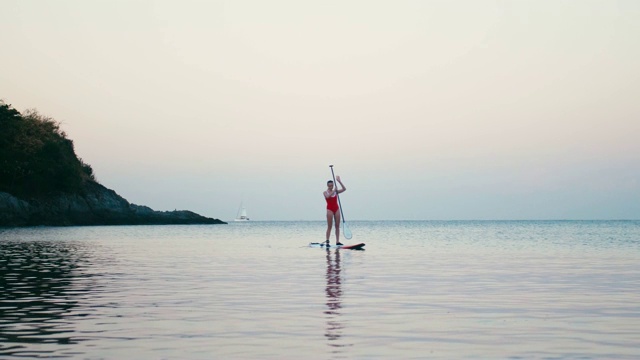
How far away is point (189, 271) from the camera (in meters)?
24.6

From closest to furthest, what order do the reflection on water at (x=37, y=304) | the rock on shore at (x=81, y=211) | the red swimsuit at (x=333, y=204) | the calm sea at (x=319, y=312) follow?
the calm sea at (x=319, y=312) < the reflection on water at (x=37, y=304) < the red swimsuit at (x=333, y=204) < the rock on shore at (x=81, y=211)

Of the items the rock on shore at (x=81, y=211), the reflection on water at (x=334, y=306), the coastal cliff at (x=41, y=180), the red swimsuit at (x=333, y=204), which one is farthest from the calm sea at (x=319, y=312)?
the coastal cliff at (x=41, y=180)

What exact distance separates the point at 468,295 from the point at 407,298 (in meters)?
1.53

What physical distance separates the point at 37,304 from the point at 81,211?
115m

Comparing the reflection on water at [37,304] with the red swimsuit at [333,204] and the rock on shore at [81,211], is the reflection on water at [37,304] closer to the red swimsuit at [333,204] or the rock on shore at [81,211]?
the red swimsuit at [333,204]

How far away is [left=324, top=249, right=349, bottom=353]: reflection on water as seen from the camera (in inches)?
441

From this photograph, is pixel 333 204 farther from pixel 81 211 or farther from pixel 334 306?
pixel 81 211

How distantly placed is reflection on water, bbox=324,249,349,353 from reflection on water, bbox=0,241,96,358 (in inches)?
133

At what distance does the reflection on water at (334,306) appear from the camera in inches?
441

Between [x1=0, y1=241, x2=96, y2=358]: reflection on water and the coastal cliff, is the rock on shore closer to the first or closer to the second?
the coastal cliff

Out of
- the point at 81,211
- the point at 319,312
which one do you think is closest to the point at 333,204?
the point at 319,312

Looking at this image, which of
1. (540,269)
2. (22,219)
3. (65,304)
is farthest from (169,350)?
(22,219)

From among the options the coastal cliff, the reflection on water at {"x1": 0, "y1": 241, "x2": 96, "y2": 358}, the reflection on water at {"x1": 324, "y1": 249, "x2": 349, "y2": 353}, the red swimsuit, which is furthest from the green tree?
the reflection on water at {"x1": 324, "y1": 249, "x2": 349, "y2": 353}

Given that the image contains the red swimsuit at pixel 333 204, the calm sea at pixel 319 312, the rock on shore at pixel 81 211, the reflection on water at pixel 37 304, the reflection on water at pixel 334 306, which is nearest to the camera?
the calm sea at pixel 319 312
